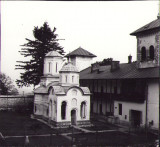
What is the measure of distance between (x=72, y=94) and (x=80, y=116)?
3.07m

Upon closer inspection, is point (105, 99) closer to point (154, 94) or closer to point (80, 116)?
point (80, 116)

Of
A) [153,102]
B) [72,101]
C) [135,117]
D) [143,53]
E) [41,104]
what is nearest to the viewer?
[153,102]

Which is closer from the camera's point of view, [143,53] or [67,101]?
[67,101]

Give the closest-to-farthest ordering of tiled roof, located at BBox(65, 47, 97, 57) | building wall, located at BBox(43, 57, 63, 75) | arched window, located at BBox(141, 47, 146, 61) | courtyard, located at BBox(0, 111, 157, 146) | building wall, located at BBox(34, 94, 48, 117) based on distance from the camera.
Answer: courtyard, located at BBox(0, 111, 157, 146)
arched window, located at BBox(141, 47, 146, 61)
building wall, located at BBox(34, 94, 48, 117)
building wall, located at BBox(43, 57, 63, 75)
tiled roof, located at BBox(65, 47, 97, 57)

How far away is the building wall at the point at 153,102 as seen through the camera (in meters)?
25.9

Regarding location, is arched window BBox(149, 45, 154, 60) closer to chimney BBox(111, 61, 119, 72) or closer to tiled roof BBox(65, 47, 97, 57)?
chimney BBox(111, 61, 119, 72)

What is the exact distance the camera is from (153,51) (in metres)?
29.9

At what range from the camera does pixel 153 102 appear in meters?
26.4

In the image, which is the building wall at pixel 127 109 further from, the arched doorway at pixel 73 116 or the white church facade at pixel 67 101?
the arched doorway at pixel 73 116

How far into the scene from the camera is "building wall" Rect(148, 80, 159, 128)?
25.9m

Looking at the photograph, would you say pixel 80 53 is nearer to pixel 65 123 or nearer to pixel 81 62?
pixel 81 62

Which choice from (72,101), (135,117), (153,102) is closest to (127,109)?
(135,117)

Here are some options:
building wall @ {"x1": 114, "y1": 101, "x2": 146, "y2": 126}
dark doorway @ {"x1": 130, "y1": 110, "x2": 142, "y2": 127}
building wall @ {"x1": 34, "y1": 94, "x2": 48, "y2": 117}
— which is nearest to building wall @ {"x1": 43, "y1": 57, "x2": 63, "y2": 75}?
building wall @ {"x1": 34, "y1": 94, "x2": 48, "y2": 117}

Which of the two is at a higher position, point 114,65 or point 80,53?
point 80,53
